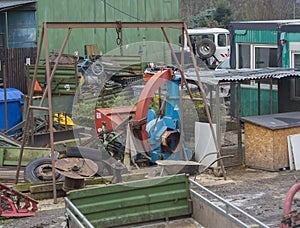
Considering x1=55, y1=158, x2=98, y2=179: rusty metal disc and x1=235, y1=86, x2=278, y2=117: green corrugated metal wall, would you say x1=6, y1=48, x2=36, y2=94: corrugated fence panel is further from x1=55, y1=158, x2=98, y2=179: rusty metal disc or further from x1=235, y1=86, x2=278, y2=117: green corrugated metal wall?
x1=55, y1=158, x2=98, y2=179: rusty metal disc

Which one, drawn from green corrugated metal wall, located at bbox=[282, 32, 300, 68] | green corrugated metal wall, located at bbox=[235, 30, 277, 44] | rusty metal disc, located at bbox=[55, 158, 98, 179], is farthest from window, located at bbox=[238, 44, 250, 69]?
rusty metal disc, located at bbox=[55, 158, 98, 179]

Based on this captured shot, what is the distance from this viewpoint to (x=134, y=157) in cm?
1360

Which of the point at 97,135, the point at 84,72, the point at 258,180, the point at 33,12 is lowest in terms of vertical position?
the point at 258,180

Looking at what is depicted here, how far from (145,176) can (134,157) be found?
1009 millimetres

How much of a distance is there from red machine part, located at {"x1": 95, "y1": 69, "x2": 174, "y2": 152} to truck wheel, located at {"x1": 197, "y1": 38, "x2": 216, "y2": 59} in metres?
13.3

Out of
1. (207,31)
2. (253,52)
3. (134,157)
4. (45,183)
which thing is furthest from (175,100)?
(207,31)

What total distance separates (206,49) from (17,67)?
9187 mm

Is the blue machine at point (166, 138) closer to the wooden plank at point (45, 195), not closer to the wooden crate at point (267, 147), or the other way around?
the wooden crate at point (267, 147)

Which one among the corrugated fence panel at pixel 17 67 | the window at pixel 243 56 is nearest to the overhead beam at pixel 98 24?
the window at pixel 243 56

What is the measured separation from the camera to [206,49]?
27.5m

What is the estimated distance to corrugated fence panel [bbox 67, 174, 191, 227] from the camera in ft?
25.5

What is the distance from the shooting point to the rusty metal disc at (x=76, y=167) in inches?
456

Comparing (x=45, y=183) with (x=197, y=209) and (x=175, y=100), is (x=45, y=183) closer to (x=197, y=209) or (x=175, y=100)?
(x=175, y=100)

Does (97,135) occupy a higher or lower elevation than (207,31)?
lower
